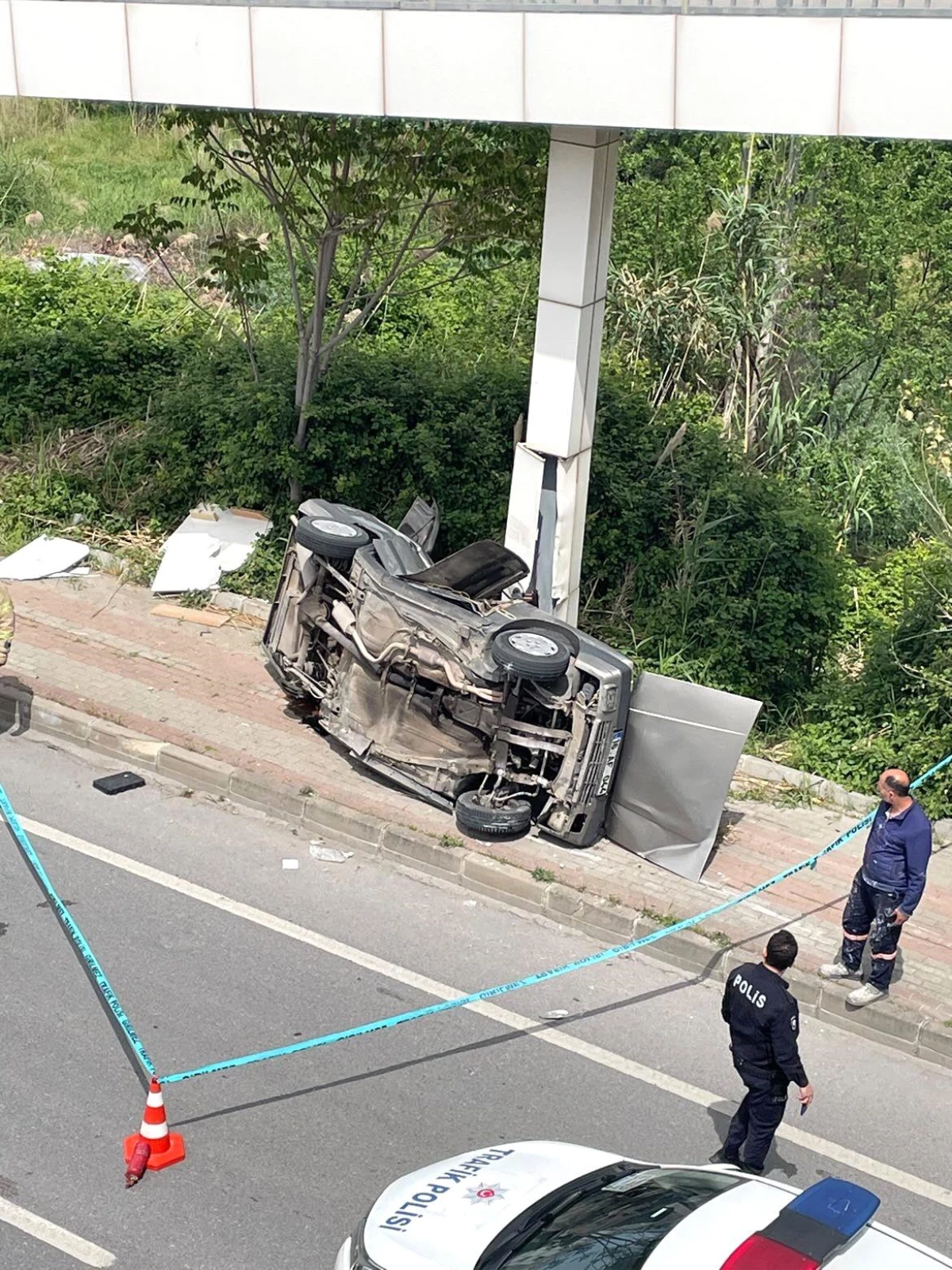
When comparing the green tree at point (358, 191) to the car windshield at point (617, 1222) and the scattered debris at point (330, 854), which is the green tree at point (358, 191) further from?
the car windshield at point (617, 1222)

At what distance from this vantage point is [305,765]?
33.7 feet

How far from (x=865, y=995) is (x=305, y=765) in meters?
3.98

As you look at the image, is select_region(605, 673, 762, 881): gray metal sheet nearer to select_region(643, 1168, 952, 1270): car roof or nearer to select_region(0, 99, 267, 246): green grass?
select_region(643, 1168, 952, 1270): car roof

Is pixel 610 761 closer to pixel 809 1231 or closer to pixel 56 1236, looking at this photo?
pixel 56 1236

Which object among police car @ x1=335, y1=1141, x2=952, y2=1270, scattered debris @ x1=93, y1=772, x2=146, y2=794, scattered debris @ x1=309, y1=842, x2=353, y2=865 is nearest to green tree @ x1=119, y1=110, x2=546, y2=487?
scattered debris @ x1=93, y1=772, x2=146, y2=794

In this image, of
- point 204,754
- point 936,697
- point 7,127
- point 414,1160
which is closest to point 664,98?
Answer: point 936,697

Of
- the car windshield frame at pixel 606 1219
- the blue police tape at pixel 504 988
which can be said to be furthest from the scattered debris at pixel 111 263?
the car windshield frame at pixel 606 1219

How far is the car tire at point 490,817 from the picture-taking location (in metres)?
9.28

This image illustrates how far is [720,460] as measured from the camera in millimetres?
12992

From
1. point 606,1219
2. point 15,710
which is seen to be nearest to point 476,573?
point 15,710

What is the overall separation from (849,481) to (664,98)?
236 inches

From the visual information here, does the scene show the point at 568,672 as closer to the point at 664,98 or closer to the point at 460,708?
the point at 460,708

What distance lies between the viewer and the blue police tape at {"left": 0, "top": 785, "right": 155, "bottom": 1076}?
7.26 metres

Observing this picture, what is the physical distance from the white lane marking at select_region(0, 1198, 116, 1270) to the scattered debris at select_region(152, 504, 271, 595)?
282 inches
